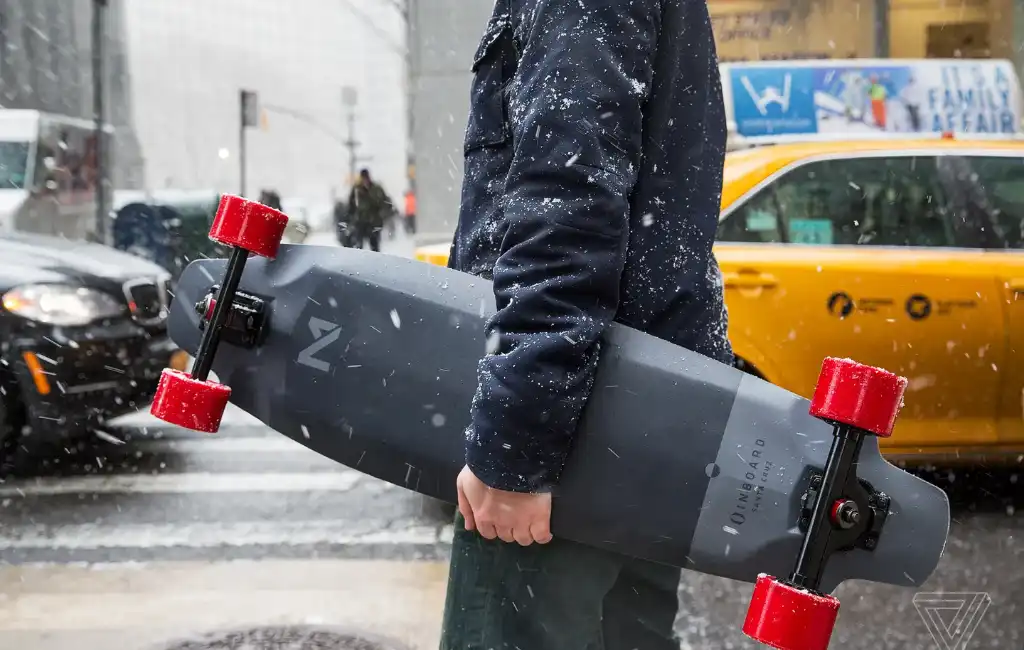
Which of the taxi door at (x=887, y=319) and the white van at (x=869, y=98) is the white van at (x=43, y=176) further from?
the taxi door at (x=887, y=319)

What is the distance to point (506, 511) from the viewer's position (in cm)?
145

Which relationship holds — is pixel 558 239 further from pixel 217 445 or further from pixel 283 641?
pixel 217 445

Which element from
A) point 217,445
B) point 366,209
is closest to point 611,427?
point 217,445

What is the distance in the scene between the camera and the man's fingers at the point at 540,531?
1474mm

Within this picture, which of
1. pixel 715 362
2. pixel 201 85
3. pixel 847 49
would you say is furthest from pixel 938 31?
pixel 201 85

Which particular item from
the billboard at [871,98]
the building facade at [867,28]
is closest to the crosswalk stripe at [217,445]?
the billboard at [871,98]

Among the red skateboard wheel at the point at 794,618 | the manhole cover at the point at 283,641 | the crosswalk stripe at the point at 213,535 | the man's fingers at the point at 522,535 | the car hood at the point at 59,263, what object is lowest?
the crosswalk stripe at the point at 213,535

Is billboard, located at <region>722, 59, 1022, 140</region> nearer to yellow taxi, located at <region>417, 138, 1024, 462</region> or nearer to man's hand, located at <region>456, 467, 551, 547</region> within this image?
yellow taxi, located at <region>417, 138, 1024, 462</region>

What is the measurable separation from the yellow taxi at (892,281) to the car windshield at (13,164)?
9.38m

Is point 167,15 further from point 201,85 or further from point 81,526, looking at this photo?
point 81,526

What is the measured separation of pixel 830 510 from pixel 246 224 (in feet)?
3.02

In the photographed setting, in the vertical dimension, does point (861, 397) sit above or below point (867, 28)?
below

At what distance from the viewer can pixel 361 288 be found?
1716 mm

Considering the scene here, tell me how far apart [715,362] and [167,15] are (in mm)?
59524
